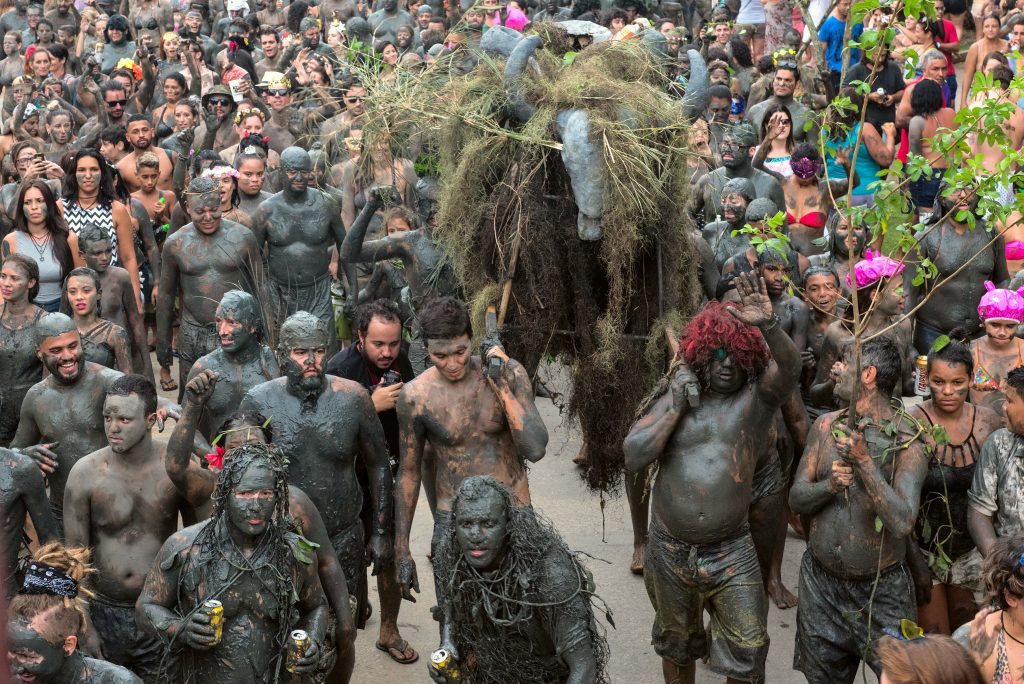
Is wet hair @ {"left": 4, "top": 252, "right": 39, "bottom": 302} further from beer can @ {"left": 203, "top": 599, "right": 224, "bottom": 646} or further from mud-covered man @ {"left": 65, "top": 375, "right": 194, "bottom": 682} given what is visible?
beer can @ {"left": 203, "top": 599, "right": 224, "bottom": 646}

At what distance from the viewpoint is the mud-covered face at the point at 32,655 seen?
4.56 metres

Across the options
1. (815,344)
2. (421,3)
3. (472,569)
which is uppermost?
(472,569)

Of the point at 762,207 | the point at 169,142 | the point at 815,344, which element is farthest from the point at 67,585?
the point at 169,142

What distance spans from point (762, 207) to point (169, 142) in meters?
6.41

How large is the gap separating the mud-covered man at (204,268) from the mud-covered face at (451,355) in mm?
3151

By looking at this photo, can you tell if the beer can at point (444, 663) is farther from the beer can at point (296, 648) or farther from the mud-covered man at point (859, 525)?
the mud-covered man at point (859, 525)

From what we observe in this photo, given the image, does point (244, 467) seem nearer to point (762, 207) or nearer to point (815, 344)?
point (815, 344)

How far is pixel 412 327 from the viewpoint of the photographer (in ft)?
28.4

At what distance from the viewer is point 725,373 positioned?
5.95 meters

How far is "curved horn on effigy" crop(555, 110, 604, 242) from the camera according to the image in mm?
7020

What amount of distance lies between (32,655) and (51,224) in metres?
5.43

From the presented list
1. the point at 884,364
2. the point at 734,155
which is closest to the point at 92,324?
the point at 884,364

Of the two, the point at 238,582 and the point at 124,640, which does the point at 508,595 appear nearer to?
the point at 238,582

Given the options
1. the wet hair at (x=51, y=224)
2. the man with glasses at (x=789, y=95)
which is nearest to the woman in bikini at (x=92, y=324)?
the wet hair at (x=51, y=224)
